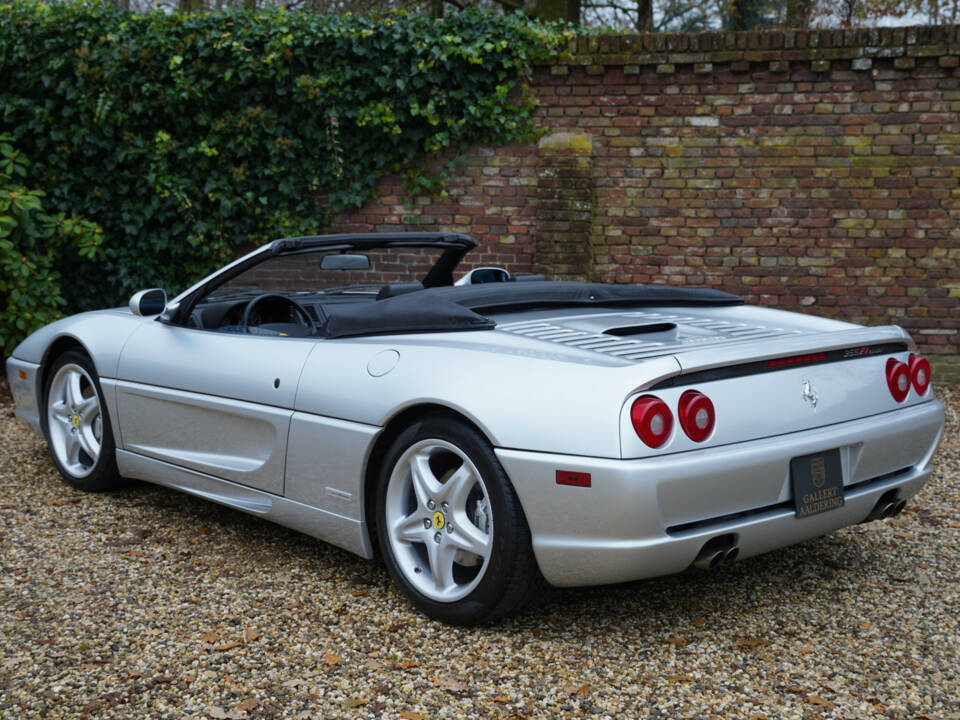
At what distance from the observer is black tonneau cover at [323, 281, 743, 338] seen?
3.42m

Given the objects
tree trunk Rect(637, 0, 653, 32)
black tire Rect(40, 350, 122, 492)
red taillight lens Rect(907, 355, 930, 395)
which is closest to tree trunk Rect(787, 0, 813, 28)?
tree trunk Rect(637, 0, 653, 32)

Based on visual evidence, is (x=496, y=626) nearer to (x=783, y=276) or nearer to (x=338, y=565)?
(x=338, y=565)

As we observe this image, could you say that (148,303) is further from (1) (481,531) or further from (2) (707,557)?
(2) (707,557)

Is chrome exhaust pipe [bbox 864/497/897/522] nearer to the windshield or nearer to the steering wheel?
the windshield

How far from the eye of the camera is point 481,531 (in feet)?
10.0

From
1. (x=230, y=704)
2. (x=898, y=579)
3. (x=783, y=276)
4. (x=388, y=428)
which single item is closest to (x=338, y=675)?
(x=230, y=704)

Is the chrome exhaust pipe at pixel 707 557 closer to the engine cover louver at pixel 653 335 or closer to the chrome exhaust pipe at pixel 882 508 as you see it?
the engine cover louver at pixel 653 335

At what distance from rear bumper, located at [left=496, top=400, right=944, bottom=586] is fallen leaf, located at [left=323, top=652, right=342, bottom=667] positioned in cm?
69

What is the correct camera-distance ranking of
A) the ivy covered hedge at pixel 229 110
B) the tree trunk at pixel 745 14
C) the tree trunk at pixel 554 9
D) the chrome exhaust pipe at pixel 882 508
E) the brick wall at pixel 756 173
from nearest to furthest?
1. the chrome exhaust pipe at pixel 882 508
2. the brick wall at pixel 756 173
3. the ivy covered hedge at pixel 229 110
4. the tree trunk at pixel 554 9
5. the tree trunk at pixel 745 14

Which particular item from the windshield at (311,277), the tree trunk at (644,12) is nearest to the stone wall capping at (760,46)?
the windshield at (311,277)

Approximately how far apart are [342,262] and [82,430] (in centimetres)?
175

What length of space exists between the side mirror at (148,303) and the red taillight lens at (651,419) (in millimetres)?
2594

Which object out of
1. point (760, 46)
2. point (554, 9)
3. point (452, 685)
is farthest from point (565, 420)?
point (554, 9)

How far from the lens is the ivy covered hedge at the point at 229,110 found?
839 cm
